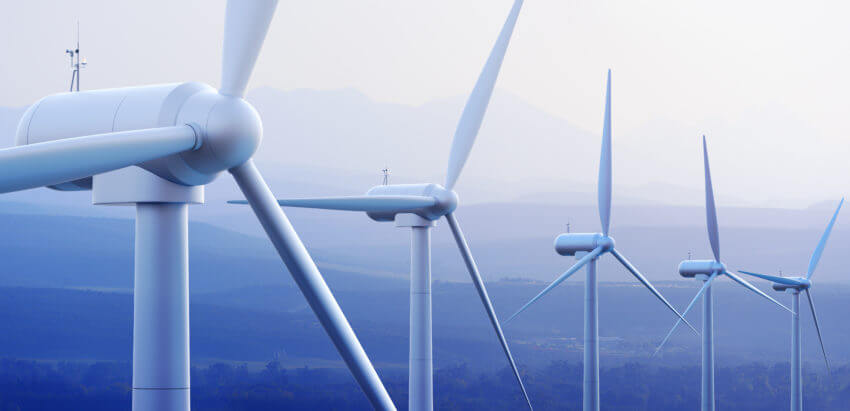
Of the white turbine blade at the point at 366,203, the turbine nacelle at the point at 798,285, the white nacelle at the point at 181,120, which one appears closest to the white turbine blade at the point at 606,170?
the white turbine blade at the point at 366,203

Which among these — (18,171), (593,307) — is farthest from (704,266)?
(18,171)

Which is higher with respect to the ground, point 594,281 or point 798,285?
point 798,285

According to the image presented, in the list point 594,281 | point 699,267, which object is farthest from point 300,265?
point 699,267

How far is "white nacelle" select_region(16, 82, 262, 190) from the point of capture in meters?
11.1

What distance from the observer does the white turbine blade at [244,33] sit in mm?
11789

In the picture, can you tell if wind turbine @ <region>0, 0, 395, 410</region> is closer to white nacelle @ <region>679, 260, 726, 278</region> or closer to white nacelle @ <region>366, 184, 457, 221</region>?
white nacelle @ <region>366, 184, 457, 221</region>

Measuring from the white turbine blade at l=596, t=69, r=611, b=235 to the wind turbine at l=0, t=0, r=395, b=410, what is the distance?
21.0 metres

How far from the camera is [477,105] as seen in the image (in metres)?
23.6

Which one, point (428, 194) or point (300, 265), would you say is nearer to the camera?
point (300, 265)

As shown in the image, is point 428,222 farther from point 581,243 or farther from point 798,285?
point 798,285

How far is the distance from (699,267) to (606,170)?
13.1 metres

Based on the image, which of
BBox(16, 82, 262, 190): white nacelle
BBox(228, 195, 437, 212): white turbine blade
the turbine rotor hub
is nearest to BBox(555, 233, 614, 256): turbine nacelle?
BBox(228, 195, 437, 212): white turbine blade

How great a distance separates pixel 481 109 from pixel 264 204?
12497 millimetres

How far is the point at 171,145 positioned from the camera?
1035 cm
